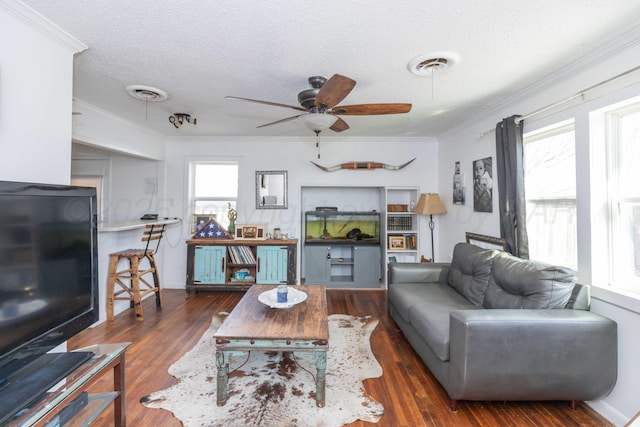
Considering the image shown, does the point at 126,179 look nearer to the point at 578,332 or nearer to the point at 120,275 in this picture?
the point at 120,275

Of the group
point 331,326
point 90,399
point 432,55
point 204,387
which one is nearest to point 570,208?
point 432,55

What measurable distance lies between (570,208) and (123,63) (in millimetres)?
3645

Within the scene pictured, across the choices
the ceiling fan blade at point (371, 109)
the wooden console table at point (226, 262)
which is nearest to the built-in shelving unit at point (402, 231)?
the wooden console table at point (226, 262)

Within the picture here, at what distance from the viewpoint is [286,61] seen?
2107 millimetres

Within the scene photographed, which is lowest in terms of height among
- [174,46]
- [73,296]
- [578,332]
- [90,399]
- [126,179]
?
[90,399]

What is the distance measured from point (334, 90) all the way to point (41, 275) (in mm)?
1819

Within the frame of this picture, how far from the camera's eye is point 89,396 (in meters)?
1.47

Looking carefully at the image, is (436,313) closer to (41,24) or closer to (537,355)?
(537,355)

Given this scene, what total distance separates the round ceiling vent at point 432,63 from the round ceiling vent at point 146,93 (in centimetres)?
221

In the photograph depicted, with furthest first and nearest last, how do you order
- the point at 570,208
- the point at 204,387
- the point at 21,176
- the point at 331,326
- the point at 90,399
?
the point at 331,326 → the point at 570,208 → the point at 204,387 → the point at 21,176 → the point at 90,399

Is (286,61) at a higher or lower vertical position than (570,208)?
higher

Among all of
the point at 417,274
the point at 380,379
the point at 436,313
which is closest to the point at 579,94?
the point at 436,313

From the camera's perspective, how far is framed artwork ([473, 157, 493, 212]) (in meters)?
3.23

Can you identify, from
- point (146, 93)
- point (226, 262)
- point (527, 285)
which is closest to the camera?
point (527, 285)
